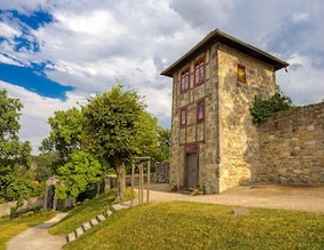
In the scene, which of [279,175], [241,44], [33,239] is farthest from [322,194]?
[33,239]

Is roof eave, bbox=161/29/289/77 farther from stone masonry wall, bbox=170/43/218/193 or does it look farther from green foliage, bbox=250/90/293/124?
green foliage, bbox=250/90/293/124

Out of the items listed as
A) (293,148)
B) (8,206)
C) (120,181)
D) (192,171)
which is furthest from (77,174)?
(293,148)

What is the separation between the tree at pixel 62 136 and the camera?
32.1 meters

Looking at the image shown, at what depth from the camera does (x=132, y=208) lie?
11.2 m

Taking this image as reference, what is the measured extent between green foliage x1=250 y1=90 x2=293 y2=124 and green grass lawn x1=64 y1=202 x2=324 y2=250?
339 inches

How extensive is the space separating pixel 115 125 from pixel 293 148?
27.8ft

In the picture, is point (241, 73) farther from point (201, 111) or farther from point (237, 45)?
point (201, 111)

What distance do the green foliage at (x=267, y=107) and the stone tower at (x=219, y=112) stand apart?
35 cm

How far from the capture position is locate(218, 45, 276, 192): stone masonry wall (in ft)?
50.0

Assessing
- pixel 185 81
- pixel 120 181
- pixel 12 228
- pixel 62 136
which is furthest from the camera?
pixel 62 136

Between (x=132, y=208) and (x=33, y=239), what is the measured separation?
4220 millimetres

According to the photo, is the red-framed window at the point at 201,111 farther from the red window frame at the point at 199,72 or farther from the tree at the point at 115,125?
the tree at the point at 115,125

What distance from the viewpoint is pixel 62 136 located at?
3181 centimetres

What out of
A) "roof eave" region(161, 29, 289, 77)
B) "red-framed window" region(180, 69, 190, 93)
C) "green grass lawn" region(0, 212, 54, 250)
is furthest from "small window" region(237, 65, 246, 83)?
"green grass lawn" region(0, 212, 54, 250)
